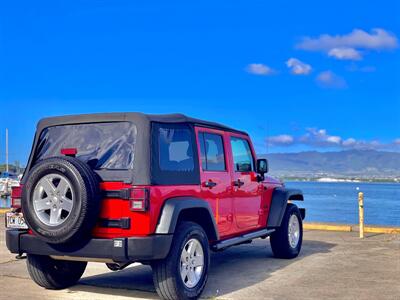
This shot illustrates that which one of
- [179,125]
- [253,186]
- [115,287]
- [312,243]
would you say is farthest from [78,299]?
[312,243]

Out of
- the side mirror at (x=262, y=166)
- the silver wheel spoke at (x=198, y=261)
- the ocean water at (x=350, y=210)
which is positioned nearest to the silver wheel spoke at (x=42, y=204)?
the silver wheel spoke at (x=198, y=261)

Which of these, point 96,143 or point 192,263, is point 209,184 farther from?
point 96,143

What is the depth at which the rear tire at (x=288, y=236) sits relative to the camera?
832 cm

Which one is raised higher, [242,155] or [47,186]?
[242,155]

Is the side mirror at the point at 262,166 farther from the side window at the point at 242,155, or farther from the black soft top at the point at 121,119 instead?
the black soft top at the point at 121,119

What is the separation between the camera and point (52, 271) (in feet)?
20.5

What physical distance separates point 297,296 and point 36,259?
10.0 ft

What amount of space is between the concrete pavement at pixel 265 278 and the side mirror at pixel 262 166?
56.3 inches

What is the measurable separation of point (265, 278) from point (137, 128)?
2.91 meters

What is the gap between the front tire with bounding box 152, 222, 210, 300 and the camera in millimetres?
5281

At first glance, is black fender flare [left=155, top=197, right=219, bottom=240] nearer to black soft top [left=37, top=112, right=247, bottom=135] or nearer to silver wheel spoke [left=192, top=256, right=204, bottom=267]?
silver wheel spoke [left=192, top=256, right=204, bottom=267]

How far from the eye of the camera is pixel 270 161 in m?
8.09

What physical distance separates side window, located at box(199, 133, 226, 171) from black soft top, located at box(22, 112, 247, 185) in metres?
0.31

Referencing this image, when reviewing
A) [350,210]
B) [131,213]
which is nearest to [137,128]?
[131,213]
